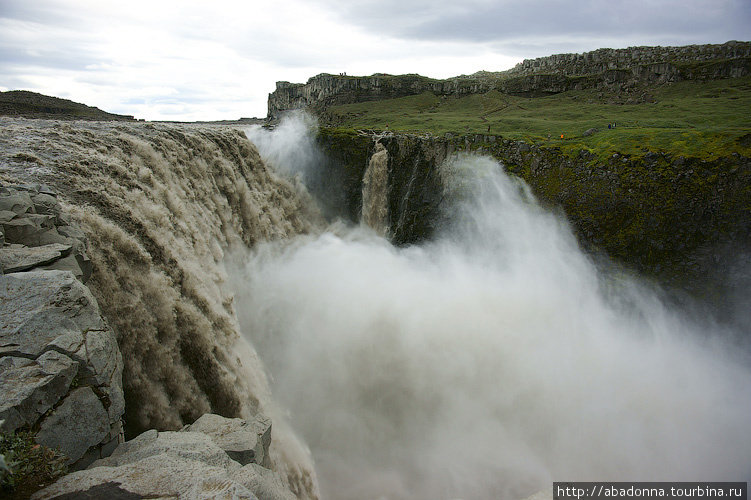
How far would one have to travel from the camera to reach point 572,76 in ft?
184

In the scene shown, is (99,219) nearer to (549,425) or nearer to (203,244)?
(203,244)

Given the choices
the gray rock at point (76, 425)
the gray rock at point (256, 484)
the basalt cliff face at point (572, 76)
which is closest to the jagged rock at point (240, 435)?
the gray rock at point (256, 484)

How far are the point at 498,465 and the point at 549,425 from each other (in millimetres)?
2916

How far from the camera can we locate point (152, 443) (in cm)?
708

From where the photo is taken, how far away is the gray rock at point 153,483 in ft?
17.4

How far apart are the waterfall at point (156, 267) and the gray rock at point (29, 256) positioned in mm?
1460

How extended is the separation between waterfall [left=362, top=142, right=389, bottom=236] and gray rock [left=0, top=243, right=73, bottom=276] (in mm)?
23507

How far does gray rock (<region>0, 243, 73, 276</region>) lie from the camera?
286 inches

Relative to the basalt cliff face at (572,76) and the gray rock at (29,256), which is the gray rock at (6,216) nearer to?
the gray rock at (29,256)

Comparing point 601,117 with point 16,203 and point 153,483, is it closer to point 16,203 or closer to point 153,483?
point 16,203

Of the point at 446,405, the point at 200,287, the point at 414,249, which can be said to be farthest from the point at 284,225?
the point at 446,405

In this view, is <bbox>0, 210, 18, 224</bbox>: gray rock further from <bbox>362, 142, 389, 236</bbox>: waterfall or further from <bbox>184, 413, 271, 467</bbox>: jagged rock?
<bbox>362, 142, 389, 236</bbox>: waterfall

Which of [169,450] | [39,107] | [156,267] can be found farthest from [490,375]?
[39,107]

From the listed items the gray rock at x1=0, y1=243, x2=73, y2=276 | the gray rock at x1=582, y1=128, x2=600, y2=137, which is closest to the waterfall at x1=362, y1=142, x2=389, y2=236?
the gray rock at x1=582, y1=128, x2=600, y2=137
